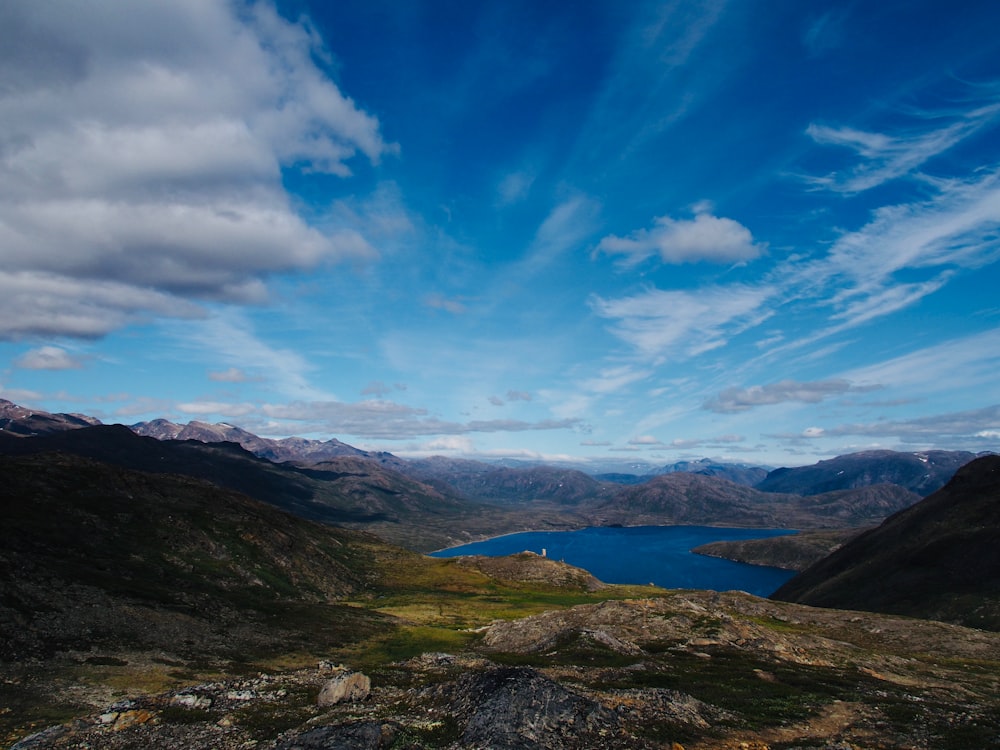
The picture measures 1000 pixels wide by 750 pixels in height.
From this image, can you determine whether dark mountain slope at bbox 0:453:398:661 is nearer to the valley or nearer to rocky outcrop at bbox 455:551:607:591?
the valley

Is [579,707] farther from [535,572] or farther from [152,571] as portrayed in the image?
[535,572]

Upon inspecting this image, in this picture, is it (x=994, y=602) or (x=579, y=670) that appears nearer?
(x=579, y=670)

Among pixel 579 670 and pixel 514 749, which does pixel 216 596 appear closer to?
pixel 579 670

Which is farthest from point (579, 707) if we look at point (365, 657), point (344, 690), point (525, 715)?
point (365, 657)

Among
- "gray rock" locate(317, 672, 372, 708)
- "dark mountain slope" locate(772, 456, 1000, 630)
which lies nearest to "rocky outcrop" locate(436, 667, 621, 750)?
"gray rock" locate(317, 672, 372, 708)

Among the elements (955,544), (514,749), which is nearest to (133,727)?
(514,749)

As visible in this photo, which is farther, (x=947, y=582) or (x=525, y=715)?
(x=947, y=582)

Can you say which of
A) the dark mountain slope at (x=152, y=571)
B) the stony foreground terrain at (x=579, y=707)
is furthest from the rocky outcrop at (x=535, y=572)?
the stony foreground terrain at (x=579, y=707)

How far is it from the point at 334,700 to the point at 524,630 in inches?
1681

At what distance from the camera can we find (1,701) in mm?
34500

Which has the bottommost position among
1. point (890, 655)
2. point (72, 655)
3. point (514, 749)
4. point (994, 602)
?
point (994, 602)

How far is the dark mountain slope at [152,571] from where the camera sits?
181 feet

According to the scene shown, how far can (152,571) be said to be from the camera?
84.8m

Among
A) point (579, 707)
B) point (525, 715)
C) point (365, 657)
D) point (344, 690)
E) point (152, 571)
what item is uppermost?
point (525, 715)
